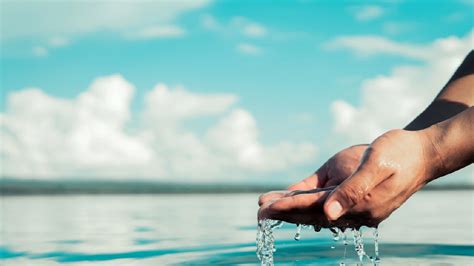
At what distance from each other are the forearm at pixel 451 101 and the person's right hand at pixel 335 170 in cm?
49

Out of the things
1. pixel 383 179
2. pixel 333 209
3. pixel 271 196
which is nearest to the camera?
pixel 333 209

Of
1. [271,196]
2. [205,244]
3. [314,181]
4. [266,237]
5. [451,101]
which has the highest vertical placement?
[451,101]

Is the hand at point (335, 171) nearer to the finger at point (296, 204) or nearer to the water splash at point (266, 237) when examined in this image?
the water splash at point (266, 237)

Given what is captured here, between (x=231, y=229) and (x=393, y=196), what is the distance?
5.02m

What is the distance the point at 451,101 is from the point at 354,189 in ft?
5.99

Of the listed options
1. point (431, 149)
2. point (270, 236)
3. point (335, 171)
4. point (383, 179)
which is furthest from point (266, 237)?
point (431, 149)

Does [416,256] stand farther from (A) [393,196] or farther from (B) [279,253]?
(A) [393,196]

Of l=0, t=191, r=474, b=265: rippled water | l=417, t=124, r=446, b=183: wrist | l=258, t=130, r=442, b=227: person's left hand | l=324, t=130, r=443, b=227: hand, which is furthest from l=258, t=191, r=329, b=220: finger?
l=0, t=191, r=474, b=265: rippled water

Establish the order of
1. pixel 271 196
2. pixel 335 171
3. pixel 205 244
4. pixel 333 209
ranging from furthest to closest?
pixel 205 244 < pixel 335 171 < pixel 271 196 < pixel 333 209

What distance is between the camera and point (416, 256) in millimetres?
5902

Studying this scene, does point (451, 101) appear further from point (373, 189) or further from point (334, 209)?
point (334, 209)

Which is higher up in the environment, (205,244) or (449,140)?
(449,140)

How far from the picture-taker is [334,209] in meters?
3.45

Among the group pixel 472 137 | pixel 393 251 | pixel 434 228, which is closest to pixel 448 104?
pixel 472 137
